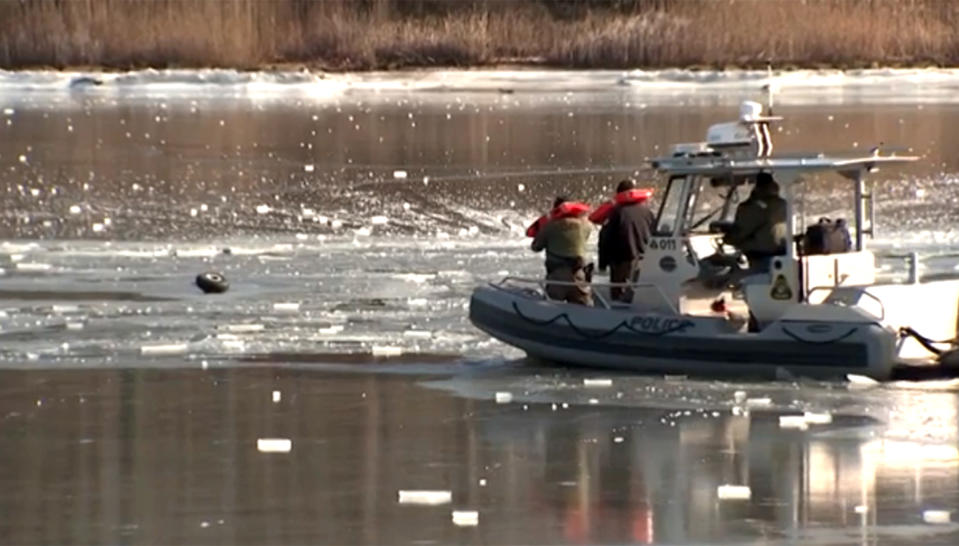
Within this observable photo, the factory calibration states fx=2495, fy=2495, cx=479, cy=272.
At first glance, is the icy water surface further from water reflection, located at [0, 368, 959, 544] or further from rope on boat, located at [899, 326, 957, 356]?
rope on boat, located at [899, 326, 957, 356]

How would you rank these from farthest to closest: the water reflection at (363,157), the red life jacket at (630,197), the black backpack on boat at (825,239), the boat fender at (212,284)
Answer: the water reflection at (363,157)
the boat fender at (212,284)
the red life jacket at (630,197)
the black backpack on boat at (825,239)

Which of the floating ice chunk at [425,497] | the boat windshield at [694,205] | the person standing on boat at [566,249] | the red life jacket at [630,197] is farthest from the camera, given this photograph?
the red life jacket at [630,197]

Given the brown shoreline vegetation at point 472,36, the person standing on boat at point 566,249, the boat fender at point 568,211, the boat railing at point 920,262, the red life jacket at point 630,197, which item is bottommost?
the brown shoreline vegetation at point 472,36

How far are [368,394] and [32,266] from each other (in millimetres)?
7088

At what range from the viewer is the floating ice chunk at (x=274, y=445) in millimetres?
12555

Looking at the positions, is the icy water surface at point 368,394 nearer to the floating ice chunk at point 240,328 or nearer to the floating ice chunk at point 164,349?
the floating ice chunk at point 164,349

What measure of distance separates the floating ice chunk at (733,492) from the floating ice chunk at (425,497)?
1.24 meters

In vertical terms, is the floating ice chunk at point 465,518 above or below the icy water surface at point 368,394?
above

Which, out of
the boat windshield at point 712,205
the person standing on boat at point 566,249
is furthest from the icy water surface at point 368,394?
the boat windshield at point 712,205

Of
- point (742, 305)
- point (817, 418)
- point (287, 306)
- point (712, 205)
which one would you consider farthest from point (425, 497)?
point (287, 306)

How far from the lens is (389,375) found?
15.1 metres

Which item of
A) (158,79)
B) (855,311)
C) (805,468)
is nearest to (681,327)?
(855,311)

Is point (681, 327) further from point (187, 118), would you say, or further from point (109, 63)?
point (109, 63)

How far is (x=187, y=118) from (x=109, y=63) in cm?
1095
